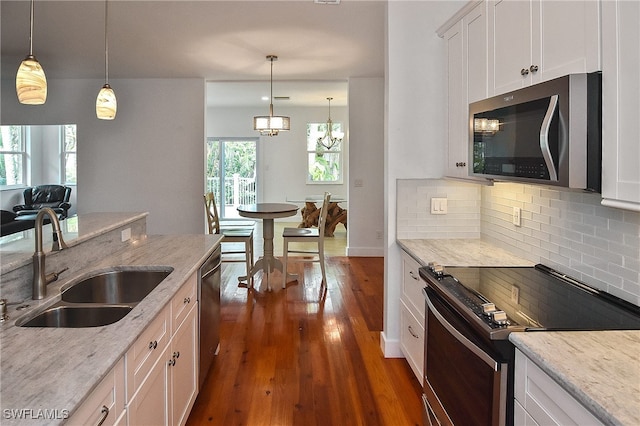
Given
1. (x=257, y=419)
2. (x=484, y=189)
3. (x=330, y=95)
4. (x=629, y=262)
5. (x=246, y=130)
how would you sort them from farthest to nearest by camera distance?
(x=246, y=130) < (x=330, y=95) < (x=484, y=189) < (x=257, y=419) < (x=629, y=262)

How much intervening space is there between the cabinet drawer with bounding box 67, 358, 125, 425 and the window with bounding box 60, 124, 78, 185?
983cm

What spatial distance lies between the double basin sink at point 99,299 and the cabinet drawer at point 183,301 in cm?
15

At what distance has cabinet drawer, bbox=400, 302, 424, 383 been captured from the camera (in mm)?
2498

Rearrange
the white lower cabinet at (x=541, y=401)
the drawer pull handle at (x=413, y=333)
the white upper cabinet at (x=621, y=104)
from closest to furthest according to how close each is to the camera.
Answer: the white lower cabinet at (x=541, y=401), the white upper cabinet at (x=621, y=104), the drawer pull handle at (x=413, y=333)

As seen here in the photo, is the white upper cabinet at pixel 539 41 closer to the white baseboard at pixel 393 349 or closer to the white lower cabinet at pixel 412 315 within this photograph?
the white lower cabinet at pixel 412 315

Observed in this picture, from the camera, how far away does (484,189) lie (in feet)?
9.79

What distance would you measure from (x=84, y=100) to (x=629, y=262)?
6.91 metres

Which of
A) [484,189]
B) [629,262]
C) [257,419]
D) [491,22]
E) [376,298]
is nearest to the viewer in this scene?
[629,262]

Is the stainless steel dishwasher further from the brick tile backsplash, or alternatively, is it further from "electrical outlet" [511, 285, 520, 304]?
"electrical outlet" [511, 285, 520, 304]

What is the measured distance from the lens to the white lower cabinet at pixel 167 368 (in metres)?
1.42

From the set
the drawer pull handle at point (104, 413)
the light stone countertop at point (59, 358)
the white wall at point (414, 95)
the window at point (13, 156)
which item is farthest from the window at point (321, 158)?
the drawer pull handle at point (104, 413)

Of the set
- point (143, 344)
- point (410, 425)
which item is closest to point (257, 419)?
point (410, 425)

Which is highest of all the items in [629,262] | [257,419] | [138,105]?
[138,105]

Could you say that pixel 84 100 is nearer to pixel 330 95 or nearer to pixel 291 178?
pixel 330 95
